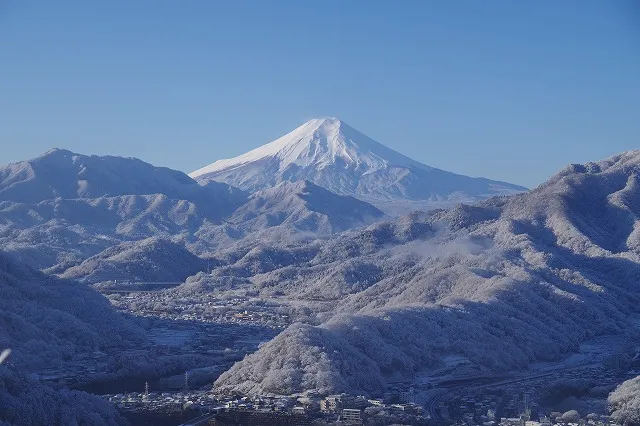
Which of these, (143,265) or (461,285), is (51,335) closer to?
(461,285)

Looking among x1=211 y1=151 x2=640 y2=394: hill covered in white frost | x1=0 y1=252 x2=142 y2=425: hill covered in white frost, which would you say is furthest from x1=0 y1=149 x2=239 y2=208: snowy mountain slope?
x1=0 y1=252 x2=142 y2=425: hill covered in white frost

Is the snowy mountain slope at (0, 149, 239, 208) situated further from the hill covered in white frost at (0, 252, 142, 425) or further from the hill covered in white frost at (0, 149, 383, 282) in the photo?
the hill covered in white frost at (0, 252, 142, 425)

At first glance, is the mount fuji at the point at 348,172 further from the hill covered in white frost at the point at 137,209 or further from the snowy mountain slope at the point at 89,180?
the hill covered in white frost at the point at 137,209

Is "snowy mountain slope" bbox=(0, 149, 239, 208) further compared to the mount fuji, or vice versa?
the mount fuji

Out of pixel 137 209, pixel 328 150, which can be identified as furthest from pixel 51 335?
pixel 328 150

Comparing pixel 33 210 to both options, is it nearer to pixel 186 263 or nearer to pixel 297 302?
pixel 186 263

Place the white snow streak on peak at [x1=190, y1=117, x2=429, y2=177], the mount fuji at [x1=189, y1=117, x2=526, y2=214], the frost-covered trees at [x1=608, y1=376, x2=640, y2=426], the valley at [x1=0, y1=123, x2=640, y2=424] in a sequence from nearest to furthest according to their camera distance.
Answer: the frost-covered trees at [x1=608, y1=376, x2=640, y2=426] → the valley at [x1=0, y1=123, x2=640, y2=424] → the mount fuji at [x1=189, y1=117, x2=526, y2=214] → the white snow streak on peak at [x1=190, y1=117, x2=429, y2=177]
